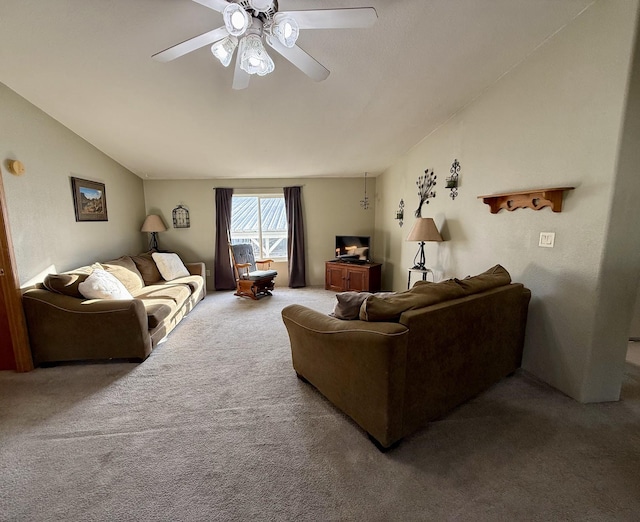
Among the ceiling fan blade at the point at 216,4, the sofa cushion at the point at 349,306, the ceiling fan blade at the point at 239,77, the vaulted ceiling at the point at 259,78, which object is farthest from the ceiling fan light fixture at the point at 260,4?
the sofa cushion at the point at 349,306

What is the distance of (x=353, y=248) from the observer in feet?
16.8

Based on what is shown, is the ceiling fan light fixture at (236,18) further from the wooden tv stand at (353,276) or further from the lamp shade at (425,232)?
the wooden tv stand at (353,276)

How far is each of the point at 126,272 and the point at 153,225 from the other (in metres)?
1.41

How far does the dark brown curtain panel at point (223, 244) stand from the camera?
5.13 m

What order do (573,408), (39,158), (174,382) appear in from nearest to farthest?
1. (573,408)
2. (174,382)
3. (39,158)

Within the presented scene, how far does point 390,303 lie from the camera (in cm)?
154

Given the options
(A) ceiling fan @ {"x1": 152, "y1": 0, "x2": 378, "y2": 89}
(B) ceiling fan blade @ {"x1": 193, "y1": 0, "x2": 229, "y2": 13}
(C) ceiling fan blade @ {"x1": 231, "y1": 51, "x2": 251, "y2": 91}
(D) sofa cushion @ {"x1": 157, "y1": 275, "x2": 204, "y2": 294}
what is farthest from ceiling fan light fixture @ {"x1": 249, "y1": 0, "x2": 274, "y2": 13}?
(D) sofa cushion @ {"x1": 157, "y1": 275, "x2": 204, "y2": 294}

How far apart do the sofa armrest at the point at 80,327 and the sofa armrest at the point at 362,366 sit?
5.27ft

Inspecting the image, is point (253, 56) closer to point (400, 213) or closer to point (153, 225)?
point (400, 213)

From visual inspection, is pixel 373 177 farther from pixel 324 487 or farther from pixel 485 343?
pixel 324 487

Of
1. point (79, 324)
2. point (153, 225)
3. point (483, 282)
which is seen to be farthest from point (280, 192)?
point (483, 282)

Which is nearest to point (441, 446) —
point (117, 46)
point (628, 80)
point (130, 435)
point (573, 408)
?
point (573, 408)

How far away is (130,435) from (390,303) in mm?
1746

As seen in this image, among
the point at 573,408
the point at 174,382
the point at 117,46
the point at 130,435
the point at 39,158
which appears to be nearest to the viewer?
the point at 130,435
